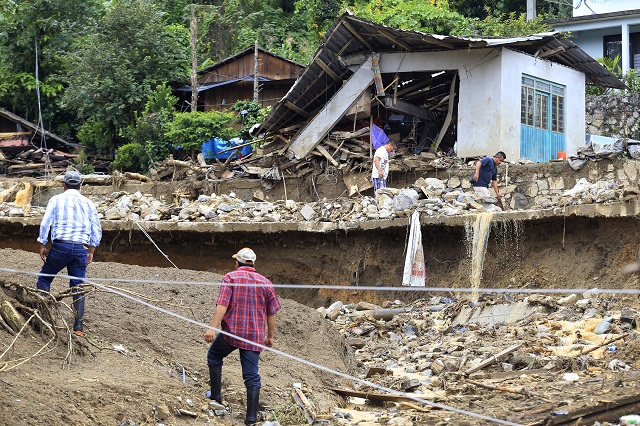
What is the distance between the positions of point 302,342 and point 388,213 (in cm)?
612

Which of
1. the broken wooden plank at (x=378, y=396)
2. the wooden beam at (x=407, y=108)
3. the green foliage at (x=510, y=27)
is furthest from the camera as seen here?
the green foliage at (x=510, y=27)

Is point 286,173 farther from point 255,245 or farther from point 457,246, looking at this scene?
point 457,246

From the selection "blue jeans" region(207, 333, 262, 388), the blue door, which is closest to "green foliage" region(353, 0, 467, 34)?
the blue door

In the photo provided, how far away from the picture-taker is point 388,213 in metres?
17.4

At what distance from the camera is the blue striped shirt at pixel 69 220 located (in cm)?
896

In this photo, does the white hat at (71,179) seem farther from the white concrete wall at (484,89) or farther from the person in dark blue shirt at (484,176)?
the white concrete wall at (484,89)

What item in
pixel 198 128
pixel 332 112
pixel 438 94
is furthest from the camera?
pixel 198 128

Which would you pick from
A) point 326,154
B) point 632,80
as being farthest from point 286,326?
point 632,80

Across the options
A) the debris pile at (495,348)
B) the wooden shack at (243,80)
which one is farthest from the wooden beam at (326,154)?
the wooden shack at (243,80)

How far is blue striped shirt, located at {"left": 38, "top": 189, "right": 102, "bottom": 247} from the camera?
896cm

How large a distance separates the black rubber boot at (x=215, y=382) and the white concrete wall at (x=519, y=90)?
13216 mm

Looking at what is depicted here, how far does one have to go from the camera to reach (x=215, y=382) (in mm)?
8258

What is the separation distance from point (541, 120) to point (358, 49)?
14.8 ft

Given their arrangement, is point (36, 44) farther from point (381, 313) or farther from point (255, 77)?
point (381, 313)
